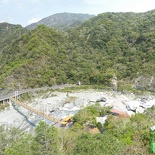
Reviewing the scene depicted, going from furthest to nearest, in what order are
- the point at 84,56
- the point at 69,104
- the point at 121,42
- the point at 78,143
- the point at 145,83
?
the point at 84,56, the point at 121,42, the point at 145,83, the point at 69,104, the point at 78,143

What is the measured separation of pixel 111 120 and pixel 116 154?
13.9 meters

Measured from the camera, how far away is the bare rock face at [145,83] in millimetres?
54188

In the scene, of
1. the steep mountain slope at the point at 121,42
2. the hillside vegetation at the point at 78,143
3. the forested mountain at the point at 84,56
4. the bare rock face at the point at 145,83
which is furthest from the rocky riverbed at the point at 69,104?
the hillside vegetation at the point at 78,143

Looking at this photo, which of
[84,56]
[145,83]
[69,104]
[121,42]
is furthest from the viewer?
[84,56]

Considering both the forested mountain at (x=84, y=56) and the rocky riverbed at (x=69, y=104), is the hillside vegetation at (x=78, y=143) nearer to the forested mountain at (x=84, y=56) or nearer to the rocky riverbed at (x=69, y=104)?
the rocky riverbed at (x=69, y=104)

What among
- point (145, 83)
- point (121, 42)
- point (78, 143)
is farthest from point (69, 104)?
point (78, 143)

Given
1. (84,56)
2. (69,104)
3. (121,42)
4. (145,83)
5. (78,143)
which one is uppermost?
(121,42)

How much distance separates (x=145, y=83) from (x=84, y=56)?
2049 centimetres

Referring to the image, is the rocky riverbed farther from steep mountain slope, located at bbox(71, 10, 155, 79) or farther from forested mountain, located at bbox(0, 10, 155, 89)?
steep mountain slope, located at bbox(71, 10, 155, 79)

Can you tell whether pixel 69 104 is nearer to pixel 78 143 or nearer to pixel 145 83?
pixel 145 83

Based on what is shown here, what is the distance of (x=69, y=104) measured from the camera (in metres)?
48.3

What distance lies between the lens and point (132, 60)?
207ft

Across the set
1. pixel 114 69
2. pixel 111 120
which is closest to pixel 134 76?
pixel 114 69

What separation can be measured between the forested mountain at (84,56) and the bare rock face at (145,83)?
116cm
